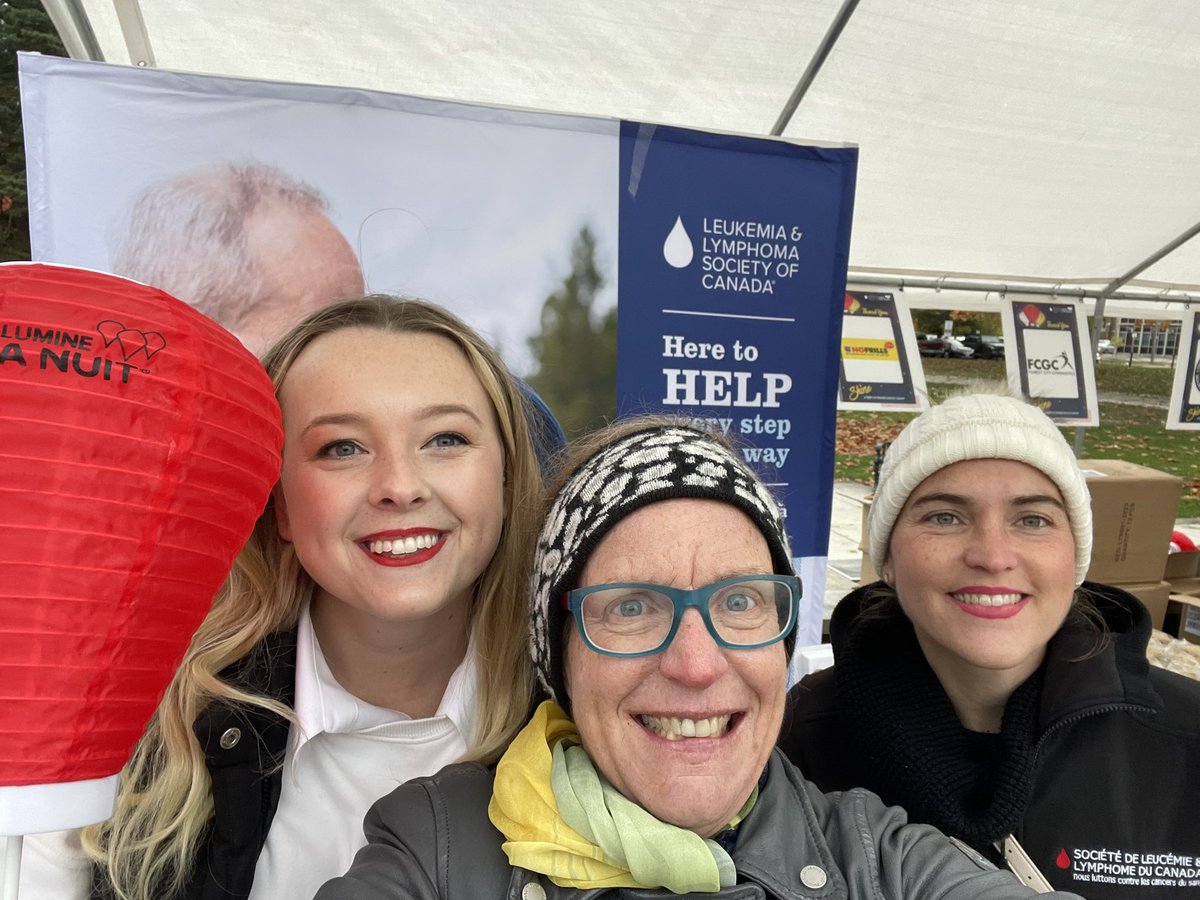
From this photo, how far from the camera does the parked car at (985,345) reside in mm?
11688

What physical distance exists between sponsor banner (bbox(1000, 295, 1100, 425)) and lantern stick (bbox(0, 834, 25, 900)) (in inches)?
174

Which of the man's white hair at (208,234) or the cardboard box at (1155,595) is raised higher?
the man's white hair at (208,234)

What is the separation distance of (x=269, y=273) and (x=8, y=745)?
159 centimetres

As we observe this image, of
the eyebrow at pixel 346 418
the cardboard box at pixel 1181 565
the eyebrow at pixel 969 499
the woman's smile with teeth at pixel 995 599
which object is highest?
the eyebrow at pixel 346 418

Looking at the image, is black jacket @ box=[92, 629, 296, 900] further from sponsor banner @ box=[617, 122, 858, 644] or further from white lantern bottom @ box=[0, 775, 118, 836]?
sponsor banner @ box=[617, 122, 858, 644]

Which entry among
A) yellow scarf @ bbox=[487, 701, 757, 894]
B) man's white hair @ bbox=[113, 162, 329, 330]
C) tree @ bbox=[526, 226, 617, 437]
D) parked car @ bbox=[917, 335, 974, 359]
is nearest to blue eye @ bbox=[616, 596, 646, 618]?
yellow scarf @ bbox=[487, 701, 757, 894]

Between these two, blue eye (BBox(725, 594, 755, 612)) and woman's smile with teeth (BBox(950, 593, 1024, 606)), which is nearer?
blue eye (BBox(725, 594, 755, 612))

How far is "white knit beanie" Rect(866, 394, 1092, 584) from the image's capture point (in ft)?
4.74

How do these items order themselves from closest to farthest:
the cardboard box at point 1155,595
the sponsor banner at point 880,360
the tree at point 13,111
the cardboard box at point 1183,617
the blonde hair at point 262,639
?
the blonde hair at point 262,639
the cardboard box at point 1183,617
the cardboard box at point 1155,595
the sponsor banner at point 880,360
the tree at point 13,111

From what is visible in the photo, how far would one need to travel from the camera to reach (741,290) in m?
2.42

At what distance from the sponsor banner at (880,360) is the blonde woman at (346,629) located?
2.71 m

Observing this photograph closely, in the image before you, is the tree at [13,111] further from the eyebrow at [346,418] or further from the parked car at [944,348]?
the parked car at [944,348]

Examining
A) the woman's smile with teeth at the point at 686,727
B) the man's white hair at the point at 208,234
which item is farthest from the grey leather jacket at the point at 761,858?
the man's white hair at the point at 208,234

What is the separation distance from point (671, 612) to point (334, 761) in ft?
2.50
